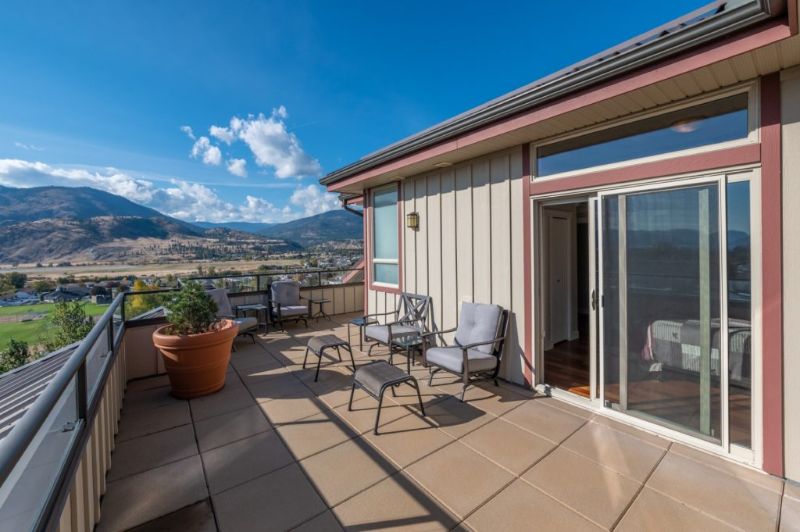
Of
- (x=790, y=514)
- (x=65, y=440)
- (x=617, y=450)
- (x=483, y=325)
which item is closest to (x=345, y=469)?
(x=65, y=440)

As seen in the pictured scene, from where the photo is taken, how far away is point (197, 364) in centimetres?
353

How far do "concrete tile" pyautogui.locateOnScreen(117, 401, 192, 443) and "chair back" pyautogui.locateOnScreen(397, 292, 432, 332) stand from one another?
2774 millimetres

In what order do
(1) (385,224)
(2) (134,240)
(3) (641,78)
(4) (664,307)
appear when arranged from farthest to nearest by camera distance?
(2) (134,240) → (1) (385,224) → (4) (664,307) → (3) (641,78)

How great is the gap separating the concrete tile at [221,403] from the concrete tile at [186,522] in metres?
1.30

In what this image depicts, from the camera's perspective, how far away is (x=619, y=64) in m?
2.35

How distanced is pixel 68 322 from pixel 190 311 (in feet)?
47.9

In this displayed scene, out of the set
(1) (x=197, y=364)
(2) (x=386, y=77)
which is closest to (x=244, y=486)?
(1) (x=197, y=364)

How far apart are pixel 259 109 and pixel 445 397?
13.4m

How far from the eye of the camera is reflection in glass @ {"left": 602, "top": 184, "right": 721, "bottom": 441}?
8.25ft

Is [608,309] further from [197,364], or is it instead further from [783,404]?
[197,364]

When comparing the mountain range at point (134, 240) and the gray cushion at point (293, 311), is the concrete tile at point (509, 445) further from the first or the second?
the mountain range at point (134, 240)

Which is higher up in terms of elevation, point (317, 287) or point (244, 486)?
point (317, 287)

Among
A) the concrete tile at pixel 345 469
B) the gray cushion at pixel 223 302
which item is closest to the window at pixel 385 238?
the gray cushion at pixel 223 302

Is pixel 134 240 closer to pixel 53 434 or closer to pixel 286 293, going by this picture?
pixel 286 293
